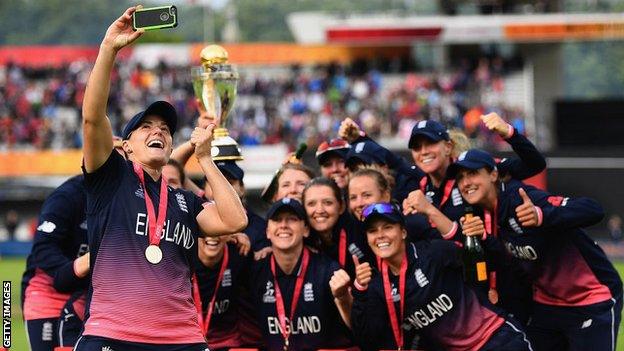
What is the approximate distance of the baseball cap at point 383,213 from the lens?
24.6 ft

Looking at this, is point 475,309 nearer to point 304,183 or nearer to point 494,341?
point 494,341

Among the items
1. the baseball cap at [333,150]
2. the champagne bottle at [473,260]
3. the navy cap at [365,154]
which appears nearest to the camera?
the champagne bottle at [473,260]

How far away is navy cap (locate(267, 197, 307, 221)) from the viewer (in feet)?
26.2

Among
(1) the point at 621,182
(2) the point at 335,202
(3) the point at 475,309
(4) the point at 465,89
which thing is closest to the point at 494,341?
(3) the point at 475,309

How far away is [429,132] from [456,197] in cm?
51

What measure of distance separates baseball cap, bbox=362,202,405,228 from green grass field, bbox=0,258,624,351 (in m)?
5.26

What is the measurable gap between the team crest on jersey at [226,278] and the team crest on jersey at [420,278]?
142 centimetres

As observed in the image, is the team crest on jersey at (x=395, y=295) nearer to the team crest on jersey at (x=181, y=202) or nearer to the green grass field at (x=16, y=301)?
the team crest on jersey at (x=181, y=202)

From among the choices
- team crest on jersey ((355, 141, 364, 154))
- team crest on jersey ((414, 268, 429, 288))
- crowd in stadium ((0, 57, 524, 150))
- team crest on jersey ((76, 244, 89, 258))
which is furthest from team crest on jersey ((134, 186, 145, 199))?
crowd in stadium ((0, 57, 524, 150))

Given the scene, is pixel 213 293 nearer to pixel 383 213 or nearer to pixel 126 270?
pixel 383 213

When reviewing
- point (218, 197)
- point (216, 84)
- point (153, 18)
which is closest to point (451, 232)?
point (216, 84)

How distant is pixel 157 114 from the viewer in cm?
635

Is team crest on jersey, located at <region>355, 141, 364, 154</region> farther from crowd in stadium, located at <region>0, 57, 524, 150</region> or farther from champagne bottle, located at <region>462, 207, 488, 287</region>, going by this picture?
crowd in stadium, located at <region>0, 57, 524, 150</region>

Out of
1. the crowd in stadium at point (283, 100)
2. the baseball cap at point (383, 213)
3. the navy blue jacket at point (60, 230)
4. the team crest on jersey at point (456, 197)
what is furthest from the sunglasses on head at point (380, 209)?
the crowd in stadium at point (283, 100)
